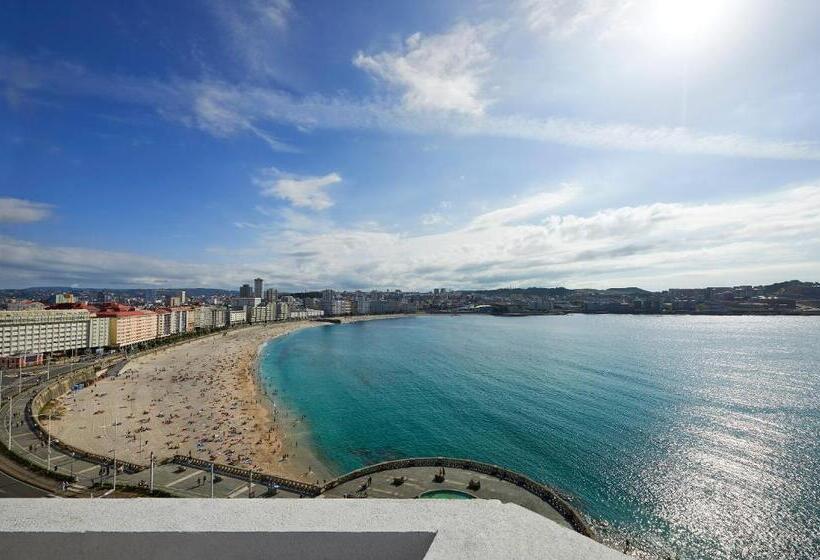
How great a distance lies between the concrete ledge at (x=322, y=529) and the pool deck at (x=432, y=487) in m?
16.6

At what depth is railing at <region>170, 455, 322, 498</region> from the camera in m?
18.9

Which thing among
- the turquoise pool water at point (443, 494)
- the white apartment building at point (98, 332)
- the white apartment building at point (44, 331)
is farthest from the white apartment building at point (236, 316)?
the turquoise pool water at point (443, 494)

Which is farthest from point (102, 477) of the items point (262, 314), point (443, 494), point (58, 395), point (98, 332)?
point (262, 314)

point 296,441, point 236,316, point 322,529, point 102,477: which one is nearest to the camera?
point 322,529

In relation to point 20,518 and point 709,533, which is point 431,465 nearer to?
point 709,533

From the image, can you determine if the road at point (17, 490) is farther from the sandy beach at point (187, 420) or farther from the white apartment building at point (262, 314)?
the white apartment building at point (262, 314)

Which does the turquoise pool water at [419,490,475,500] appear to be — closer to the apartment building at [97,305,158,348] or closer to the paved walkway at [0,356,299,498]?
the paved walkway at [0,356,299,498]

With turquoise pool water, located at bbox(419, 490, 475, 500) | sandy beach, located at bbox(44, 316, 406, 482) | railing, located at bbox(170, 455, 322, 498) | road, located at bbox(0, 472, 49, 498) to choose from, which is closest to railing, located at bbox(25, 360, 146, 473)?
sandy beach, located at bbox(44, 316, 406, 482)

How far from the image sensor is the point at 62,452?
23.9m

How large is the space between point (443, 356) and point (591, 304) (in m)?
145

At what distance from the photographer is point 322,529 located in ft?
7.61

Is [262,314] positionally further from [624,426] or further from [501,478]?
[501,478]

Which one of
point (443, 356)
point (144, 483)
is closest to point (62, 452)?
point (144, 483)

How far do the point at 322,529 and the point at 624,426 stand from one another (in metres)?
35.5
